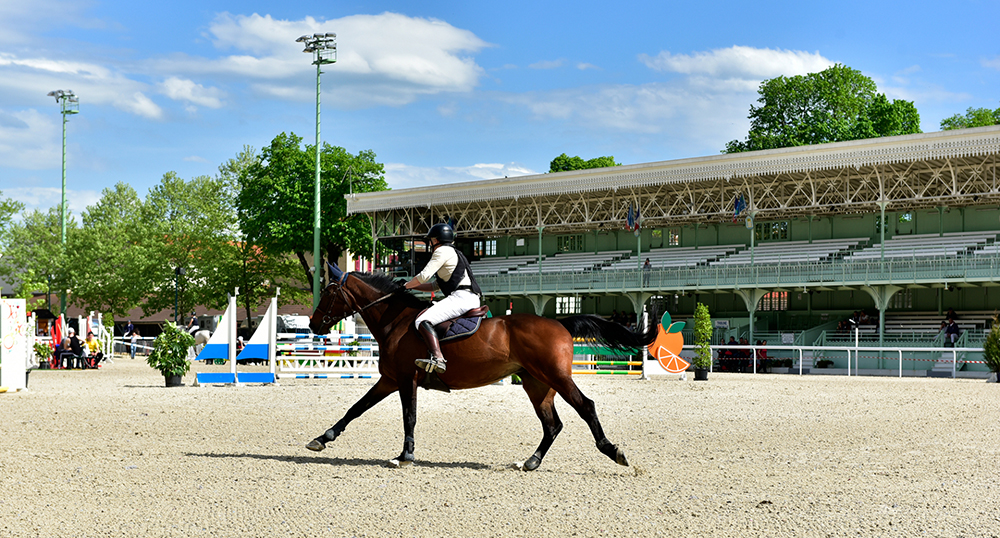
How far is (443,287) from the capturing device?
Result: 9453 mm

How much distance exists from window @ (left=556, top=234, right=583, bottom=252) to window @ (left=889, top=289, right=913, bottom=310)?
52.5 feet

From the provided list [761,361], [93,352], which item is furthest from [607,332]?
[93,352]

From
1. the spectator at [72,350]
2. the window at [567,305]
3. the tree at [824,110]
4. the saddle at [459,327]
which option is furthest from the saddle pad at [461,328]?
the tree at [824,110]

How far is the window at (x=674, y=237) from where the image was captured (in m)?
45.8

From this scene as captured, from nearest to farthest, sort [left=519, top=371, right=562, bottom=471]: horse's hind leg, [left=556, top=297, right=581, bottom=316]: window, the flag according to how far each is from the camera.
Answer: [left=519, top=371, right=562, bottom=471]: horse's hind leg
the flag
[left=556, top=297, right=581, bottom=316]: window

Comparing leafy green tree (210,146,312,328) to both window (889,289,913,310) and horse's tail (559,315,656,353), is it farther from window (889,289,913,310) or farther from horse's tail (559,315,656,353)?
horse's tail (559,315,656,353)

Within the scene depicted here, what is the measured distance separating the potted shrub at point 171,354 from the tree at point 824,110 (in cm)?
3996

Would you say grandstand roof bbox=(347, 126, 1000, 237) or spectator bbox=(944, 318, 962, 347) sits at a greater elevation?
grandstand roof bbox=(347, 126, 1000, 237)

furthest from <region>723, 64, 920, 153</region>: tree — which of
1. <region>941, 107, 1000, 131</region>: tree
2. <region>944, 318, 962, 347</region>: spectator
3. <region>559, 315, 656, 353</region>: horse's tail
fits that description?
<region>559, 315, 656, 353</region>: horse's tail

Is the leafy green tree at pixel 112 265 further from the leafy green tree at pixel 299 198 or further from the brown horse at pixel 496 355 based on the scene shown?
the brown horse at pixel 496 355

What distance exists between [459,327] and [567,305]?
131ft

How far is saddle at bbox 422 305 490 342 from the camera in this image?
9.18 meters

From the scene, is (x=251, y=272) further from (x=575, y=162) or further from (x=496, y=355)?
(x=496, y=355)

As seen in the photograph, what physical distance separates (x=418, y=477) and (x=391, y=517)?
1757 mm
